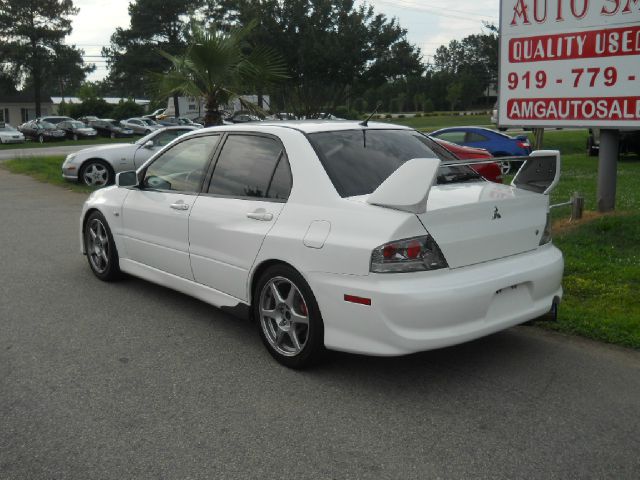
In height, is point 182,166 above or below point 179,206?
above

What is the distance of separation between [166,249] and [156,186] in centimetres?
64

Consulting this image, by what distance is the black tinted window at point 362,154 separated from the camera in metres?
4.39

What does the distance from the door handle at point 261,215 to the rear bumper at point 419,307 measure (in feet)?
2.03

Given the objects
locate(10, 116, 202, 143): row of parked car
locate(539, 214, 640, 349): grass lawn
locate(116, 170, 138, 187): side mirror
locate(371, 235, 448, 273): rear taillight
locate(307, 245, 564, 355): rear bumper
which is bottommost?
locate(539, 214, 640, 349): grass lawn

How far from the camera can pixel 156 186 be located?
589cm

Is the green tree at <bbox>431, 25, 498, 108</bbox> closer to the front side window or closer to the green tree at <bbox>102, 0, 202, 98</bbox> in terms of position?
the green tree at <bbox>102, 0, 202, 98</bbox>

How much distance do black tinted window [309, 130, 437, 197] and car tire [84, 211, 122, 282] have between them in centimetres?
271

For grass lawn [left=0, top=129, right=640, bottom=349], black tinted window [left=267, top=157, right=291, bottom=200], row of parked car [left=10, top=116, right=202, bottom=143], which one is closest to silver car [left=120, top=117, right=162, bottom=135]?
row of parked car [left=10, top=116, right=202, bottom=143]

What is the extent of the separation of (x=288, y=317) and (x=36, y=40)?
73.9 m

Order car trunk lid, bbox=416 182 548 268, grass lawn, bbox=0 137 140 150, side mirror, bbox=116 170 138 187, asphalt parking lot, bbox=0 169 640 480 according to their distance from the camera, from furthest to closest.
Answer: grass lawn, bbox=0 137 140 150 → side mirror, bbox=116 170 138 187 → car trunk lid, bbox=416 182 548 268 → asphalt parking lot, bbox=0 169 640 480

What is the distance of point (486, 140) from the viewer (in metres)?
18.7

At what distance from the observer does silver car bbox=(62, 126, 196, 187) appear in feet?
49.0

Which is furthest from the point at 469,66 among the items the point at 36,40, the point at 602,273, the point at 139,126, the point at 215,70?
the point at 602,273

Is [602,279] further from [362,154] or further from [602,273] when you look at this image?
[362,154]
